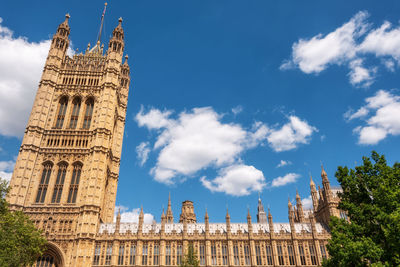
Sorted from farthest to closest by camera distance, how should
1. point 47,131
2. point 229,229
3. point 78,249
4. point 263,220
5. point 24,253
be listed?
1. point 263,220
2. point 47,131
3. point 229,229
4. point 78,249
5. point 24,253

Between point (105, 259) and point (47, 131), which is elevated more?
point (47, 131)

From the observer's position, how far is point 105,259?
47000mm

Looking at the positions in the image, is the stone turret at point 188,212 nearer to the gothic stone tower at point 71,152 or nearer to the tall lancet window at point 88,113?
the gothic stone tower at point 71,152

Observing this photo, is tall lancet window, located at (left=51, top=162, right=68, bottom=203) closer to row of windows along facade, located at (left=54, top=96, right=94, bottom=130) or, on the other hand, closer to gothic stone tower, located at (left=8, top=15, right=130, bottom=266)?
gothic stone tower, located at (left=8, top=15, right=130, bottom=266)

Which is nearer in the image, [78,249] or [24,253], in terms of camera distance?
[24,253]

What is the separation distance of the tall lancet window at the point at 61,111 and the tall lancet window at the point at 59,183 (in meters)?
9.27

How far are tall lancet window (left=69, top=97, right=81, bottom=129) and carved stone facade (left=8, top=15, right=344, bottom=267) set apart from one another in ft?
0.64

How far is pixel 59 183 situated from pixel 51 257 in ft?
42.6

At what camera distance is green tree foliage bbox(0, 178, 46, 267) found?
3288cm

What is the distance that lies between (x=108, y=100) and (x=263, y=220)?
330ft

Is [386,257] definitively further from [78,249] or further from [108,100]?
[108,100]

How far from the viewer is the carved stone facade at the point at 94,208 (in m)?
47.8

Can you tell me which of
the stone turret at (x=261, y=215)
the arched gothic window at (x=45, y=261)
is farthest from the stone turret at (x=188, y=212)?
the stone turret at (x=261, y=215)

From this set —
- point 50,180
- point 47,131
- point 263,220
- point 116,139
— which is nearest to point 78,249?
point 50,180
